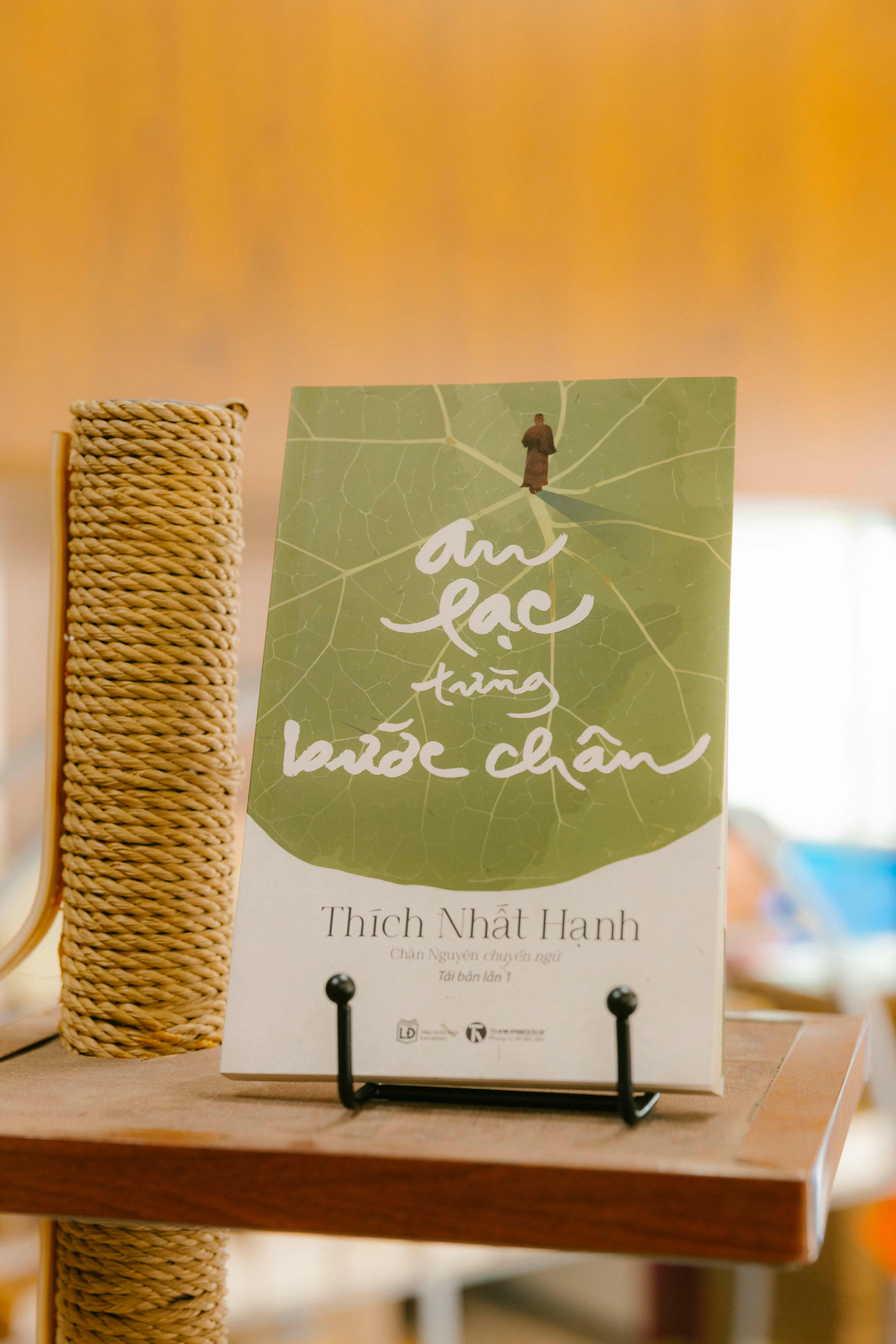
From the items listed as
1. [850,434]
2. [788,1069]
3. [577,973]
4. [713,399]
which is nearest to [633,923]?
[577,973]

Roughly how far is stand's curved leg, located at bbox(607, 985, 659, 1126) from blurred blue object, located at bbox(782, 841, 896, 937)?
232 centimetres

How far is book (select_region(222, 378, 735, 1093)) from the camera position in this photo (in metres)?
0.46

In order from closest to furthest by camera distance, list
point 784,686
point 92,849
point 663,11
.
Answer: point 92,849 → point 663,11 → point 784,686

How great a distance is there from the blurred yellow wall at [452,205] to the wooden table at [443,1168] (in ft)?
3.66

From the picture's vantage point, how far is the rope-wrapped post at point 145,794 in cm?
57

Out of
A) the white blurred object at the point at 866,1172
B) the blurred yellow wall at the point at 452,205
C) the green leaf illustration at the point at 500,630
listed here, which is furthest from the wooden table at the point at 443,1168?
the white blurred object at the point at 866,1172

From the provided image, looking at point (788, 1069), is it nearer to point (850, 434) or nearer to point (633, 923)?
point (633, 923)

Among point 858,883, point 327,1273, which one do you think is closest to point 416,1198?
point 327,1273

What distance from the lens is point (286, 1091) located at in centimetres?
50

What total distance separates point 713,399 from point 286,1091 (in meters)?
0.37

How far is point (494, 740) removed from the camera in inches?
19.9

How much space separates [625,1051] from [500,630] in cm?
19

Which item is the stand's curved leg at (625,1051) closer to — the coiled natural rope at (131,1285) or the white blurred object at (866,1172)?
the coiled natural rope at (131,1285)

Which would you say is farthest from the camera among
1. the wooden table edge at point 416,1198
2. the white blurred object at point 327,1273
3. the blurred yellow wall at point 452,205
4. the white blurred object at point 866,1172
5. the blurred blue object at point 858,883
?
the blurred blue object at point 858,883
